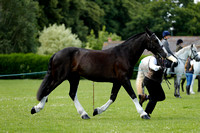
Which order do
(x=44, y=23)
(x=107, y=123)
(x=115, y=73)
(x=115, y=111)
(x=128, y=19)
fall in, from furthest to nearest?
(x=128, y=19) < (x=44, y=23) < (x=115, y=111) < (x=115, y=73) < (x=107, y=123)

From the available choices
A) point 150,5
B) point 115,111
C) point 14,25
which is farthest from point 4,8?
point 115,111

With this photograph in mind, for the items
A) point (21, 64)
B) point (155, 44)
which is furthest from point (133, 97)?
point (21, 64)

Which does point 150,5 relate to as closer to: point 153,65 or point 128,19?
point 128,19

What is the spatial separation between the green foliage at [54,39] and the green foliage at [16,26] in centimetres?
971

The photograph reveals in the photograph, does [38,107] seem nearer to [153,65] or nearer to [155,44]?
[153,65]

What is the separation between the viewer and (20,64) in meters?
40.2

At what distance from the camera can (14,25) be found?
4981 centimetres

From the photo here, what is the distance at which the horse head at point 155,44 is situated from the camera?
10.5 meters

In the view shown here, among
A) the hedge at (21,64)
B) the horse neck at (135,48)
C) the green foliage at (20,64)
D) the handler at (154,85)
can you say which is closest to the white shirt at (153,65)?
the handler at (154,85)

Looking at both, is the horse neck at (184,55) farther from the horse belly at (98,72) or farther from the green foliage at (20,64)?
the green foliage at (20,64)

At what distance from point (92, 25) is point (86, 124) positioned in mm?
67046

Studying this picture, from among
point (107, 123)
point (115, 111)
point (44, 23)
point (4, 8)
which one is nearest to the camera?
point (107, 123)

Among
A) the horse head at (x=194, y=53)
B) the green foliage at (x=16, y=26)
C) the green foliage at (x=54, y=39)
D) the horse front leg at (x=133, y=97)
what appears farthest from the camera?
the green foliage at (x=54, y=39)

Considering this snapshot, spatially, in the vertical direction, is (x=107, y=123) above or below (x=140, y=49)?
below
